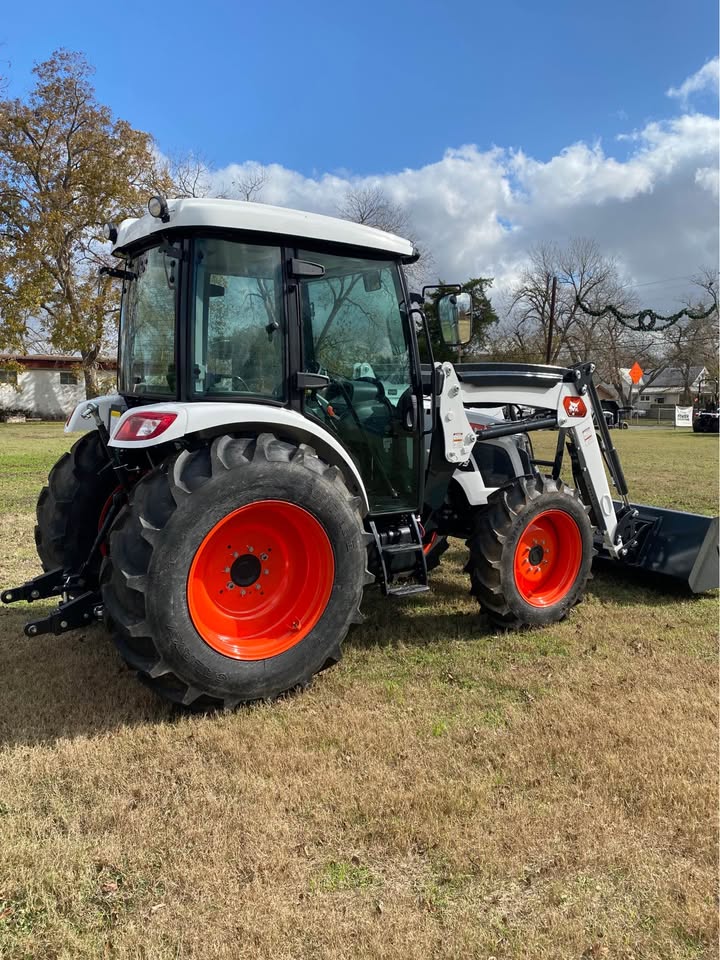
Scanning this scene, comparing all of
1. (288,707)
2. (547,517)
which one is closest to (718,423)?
(547,517)

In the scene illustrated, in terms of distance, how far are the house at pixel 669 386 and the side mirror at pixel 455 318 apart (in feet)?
254

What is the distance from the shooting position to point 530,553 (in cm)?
452

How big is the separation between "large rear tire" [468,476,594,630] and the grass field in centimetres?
38

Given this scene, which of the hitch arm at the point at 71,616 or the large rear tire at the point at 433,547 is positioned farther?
the large rear tire at the point at 433,547

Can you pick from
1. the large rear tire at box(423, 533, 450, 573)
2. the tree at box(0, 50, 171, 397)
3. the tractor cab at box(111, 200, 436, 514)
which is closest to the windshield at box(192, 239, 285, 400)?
the tractor cab at box(111, 200, 436, 514)

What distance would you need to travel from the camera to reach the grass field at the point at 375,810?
2.02m

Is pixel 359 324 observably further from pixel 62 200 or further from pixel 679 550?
pixel 62 200

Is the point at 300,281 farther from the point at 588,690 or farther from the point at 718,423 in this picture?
the point at 718,423

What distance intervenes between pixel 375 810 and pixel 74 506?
2618 mm

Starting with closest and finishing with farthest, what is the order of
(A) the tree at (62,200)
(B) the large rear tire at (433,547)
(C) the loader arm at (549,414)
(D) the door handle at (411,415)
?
(D) the door handle at (411,415) < (C) the loader arm at (549,414) < (B) the large rear tire at (433,547) < (A) the tree at (62,200)

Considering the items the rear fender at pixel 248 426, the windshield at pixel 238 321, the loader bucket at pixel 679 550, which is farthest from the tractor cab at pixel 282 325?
the loader bucket at pixel 679 550

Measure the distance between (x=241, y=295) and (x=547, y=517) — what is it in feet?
8.02

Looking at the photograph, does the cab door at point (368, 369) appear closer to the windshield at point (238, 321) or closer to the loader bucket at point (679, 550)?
the windshield at point (238, 321)

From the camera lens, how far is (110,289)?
A: 28.5m
